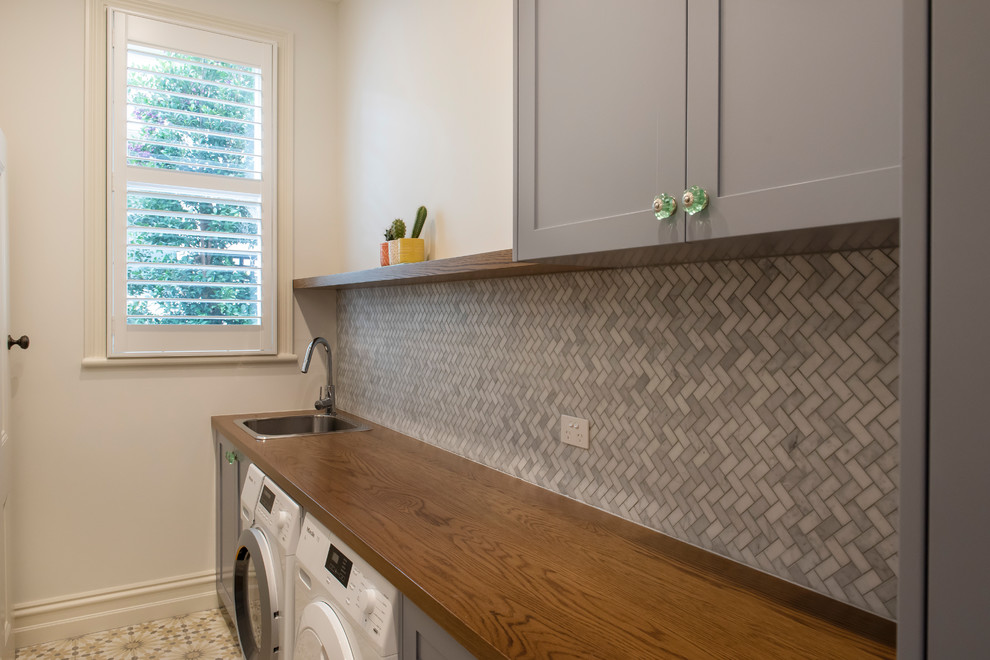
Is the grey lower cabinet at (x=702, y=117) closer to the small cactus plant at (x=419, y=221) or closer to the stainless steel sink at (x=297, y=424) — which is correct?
the small cactus plant at (x=419, y=221)

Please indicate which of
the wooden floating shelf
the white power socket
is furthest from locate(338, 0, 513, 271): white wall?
the white power socket

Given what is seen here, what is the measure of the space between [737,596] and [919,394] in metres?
0.72

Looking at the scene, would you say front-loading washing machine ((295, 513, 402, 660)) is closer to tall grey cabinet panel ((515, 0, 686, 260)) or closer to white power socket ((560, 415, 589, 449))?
white power socket ((560, 415, 589, 449))

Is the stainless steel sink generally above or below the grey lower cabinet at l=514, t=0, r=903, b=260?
below

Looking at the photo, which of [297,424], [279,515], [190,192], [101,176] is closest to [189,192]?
[190,192]

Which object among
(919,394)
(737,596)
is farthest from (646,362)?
(919,394)

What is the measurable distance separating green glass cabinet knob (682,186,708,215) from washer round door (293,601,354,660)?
111cm

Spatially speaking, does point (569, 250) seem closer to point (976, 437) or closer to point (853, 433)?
point (853, 433)

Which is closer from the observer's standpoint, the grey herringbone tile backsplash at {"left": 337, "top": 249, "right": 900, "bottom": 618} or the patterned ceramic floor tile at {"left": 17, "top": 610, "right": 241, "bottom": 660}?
the grey herringbone tile backsplash at {"left": 337, "top": 249, "right": 900, "bottom": 618}

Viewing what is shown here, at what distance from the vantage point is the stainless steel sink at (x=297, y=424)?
9.66 feet

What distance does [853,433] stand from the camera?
1.07 m

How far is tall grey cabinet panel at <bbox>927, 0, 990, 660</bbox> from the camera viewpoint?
0.48 meters

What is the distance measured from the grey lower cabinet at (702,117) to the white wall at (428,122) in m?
0.63

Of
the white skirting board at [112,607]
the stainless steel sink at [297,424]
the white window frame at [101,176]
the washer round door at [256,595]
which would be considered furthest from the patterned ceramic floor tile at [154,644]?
the white window frame at [101,176]
